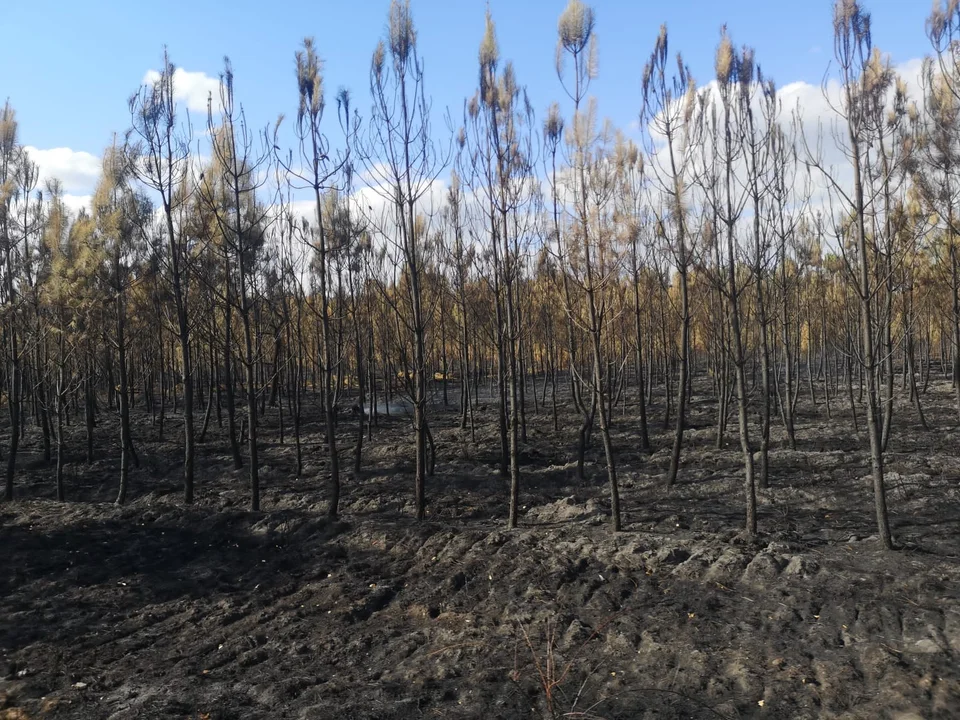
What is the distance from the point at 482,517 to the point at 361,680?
4738 mm

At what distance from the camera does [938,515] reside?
8031mm

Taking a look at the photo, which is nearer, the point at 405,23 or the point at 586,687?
the point at 586,687

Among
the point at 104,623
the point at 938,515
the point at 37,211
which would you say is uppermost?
the point at 37,211

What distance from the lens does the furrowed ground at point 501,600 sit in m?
4.77

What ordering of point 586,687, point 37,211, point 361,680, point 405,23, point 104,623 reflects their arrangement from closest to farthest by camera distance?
1. point 586,687
2. point 361,680
3. point 104,623
4. point 405,23
5. point 37,211

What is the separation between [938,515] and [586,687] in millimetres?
5736

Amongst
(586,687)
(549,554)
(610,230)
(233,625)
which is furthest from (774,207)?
(233,625)

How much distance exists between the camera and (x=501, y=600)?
21.8 feet

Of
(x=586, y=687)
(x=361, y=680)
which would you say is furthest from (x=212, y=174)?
(x=586, y=687)

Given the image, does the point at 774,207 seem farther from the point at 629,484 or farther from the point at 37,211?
the point at 37,211

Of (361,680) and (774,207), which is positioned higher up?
(774,207)

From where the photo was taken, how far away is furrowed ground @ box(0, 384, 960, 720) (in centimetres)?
477

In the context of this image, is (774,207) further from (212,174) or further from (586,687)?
(212,174)

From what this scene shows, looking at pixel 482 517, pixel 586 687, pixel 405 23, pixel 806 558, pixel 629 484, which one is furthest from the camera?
pixel 629 484
